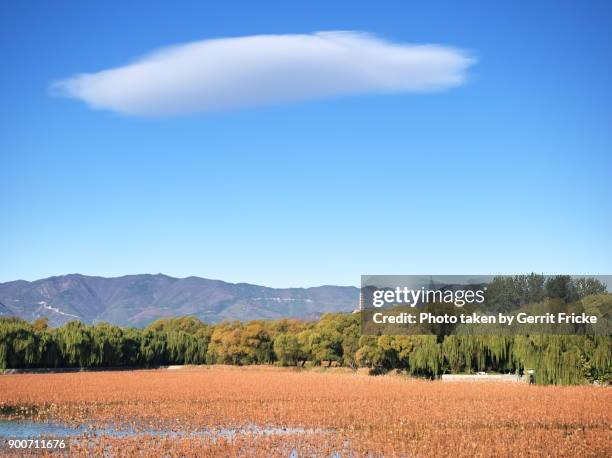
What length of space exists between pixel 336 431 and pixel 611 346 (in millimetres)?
30418

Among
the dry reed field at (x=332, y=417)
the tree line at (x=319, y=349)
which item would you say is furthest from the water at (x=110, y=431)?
the tree line at (x=319, y=349)

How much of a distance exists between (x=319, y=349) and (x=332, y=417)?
56.9 m

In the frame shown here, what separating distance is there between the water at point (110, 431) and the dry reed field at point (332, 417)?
0.39 ft

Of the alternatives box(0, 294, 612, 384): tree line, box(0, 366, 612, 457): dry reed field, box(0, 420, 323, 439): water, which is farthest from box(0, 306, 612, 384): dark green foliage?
box(0, 420, 323, 439): water

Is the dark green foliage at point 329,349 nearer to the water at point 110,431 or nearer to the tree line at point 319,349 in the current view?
the tree line at point 319,349

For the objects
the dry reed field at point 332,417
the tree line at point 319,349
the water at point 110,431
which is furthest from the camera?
the tree line at point 319,349

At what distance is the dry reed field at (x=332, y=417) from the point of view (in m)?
25.1

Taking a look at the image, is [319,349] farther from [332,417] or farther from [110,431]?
[110,431]

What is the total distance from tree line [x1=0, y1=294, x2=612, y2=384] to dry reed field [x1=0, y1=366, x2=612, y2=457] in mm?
3906

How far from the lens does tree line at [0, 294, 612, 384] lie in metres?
53.9

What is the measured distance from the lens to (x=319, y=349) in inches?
3565

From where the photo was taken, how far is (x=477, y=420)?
1284 inches

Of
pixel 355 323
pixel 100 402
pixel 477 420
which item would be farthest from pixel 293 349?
pixel 477 420

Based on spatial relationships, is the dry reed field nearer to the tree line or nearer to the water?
the water
